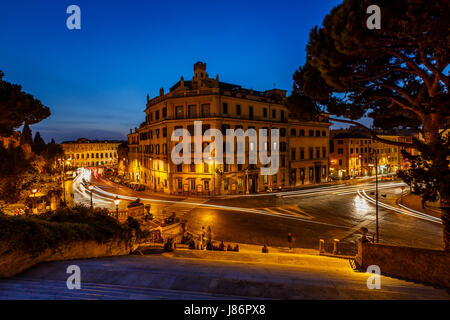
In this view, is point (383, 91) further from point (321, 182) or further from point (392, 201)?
point (321, 182)

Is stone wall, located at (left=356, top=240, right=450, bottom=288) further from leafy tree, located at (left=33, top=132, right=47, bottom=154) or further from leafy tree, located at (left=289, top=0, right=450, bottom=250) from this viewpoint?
leafy tree, located at (left=33, top=132, right=47, bottom=154)

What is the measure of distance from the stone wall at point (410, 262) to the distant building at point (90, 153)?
10964 cm

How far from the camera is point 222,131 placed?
33.7 m

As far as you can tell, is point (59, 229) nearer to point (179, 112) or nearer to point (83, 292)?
point (83, 292)

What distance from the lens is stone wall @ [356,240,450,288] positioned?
25.5 ft

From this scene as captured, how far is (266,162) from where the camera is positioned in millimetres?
38406

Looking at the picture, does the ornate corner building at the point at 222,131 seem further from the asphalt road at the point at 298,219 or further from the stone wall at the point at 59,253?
the stone wall at the point at 59,253

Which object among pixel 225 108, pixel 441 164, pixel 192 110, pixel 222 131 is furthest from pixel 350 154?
pixel 441 164

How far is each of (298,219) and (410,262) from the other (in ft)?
43.5

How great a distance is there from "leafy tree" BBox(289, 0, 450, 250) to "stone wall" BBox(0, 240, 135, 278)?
12.5 meters

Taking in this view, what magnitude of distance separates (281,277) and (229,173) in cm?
2750
